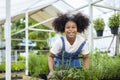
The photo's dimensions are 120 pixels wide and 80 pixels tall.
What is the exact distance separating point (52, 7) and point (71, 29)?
8.53 metres

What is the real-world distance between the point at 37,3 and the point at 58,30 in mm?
5506

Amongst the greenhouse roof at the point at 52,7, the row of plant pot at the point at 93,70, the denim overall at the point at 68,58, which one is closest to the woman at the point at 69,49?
the denim overall at the point at 68,58

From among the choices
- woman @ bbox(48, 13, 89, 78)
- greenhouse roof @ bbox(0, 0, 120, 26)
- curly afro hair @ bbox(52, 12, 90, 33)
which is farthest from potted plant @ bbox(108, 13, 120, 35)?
woman @ bbox(48, 13, 89, 78)

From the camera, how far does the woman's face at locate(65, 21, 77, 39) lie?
2.85 m

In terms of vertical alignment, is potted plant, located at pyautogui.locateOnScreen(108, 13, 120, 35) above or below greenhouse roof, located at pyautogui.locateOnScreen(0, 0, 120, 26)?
below

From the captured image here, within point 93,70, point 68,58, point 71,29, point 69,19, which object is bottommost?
point 93,70

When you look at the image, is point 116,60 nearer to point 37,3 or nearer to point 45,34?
point 37,3

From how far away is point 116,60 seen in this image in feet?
14.1

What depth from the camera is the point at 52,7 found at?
1130cm

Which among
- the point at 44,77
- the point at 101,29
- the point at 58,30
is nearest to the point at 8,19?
the point at 58,30

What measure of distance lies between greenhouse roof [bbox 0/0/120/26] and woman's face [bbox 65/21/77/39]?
104 inches

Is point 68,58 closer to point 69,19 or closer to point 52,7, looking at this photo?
point 69,19

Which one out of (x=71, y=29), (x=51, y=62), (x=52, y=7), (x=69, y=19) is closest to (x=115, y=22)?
(x=69, y=19)

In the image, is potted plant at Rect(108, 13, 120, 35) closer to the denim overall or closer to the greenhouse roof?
the greenhouse roof
